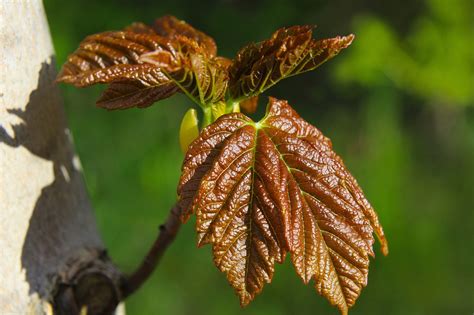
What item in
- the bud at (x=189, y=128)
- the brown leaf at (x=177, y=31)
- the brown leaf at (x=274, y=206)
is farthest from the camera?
the brown leaf at (x=177, y=31)

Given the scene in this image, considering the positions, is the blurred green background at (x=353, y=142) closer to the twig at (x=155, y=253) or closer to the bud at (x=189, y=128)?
the twig at (x=155, y=253)

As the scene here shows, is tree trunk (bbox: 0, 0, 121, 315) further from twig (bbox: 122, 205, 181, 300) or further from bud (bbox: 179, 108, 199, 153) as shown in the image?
bud (bbox: 179, 108, 199, 153)

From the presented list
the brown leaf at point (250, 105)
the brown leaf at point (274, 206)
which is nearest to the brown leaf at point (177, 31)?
the brown leaf at point (250, 105)

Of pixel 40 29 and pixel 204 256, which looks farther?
pixel 204 256

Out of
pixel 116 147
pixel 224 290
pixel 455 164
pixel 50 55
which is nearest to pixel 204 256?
pixel 224 290

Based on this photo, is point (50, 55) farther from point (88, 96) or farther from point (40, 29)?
point (88, 96)

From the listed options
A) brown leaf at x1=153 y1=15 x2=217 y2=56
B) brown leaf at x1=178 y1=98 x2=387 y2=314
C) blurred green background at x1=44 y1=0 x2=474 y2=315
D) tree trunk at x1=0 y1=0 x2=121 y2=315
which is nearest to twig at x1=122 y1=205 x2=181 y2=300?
tree trunk at x1=0 y1=0 x2=121 y2=315

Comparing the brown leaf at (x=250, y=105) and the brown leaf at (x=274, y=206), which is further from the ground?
the brown leaf at (x=250, y=105)
